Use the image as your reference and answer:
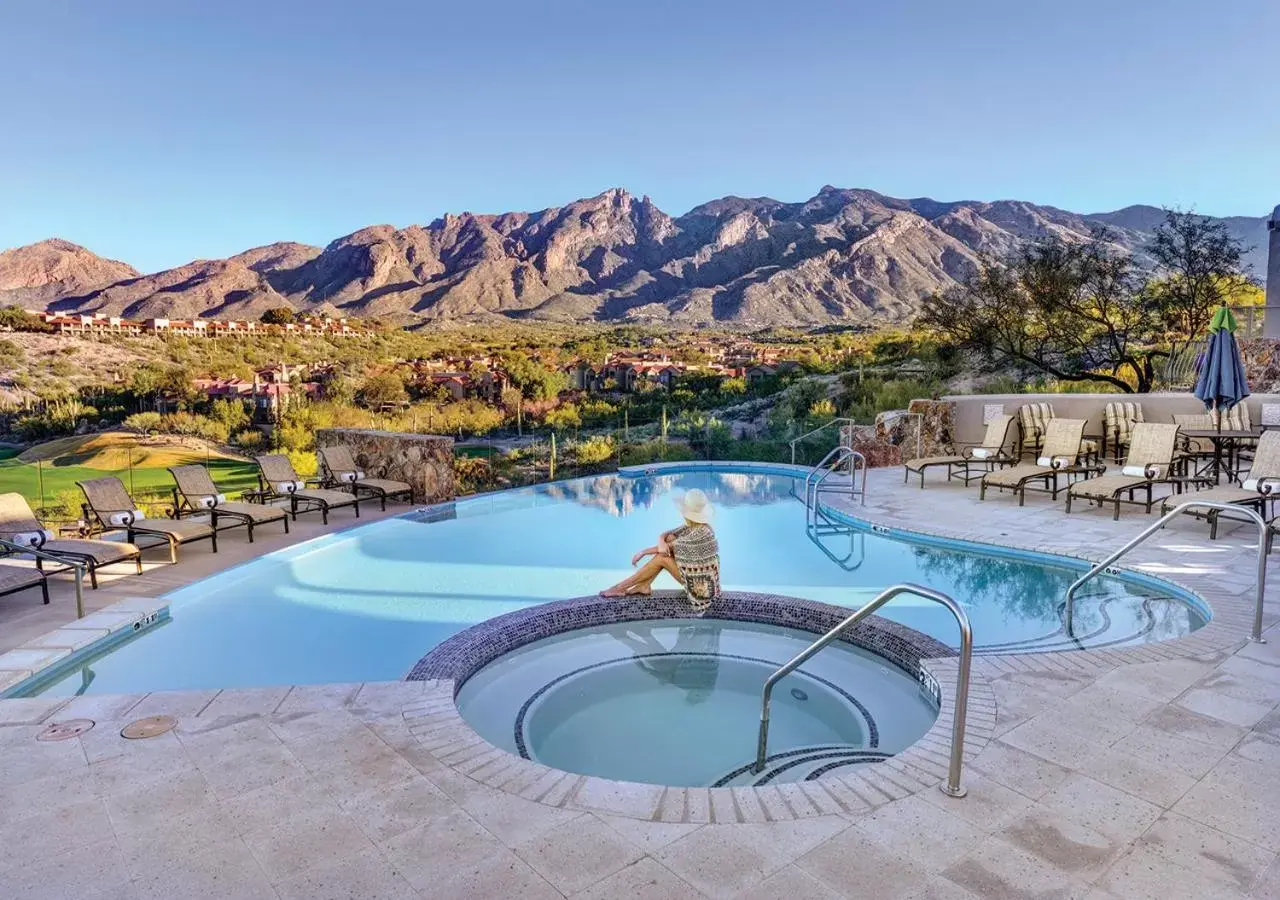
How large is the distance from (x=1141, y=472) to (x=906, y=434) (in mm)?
4125

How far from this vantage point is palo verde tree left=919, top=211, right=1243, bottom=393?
17.9m

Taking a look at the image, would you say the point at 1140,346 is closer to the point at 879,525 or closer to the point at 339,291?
the point at 879,525

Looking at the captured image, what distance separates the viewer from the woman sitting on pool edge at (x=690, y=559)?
5366 millimetres

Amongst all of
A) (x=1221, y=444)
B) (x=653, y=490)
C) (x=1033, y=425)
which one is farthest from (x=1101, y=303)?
(x=653, y=490)

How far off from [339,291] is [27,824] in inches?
1557

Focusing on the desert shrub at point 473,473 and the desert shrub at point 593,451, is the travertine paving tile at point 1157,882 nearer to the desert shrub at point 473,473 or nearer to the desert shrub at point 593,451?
the desert shrub at point 473,473

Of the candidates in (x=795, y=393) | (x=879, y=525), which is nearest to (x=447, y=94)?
(x=795, y=393)

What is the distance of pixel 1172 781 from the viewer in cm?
275

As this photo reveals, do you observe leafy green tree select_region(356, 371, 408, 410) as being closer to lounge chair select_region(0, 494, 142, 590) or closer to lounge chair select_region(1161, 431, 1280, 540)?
lounge chair select_region(0, 494, 142, 590)

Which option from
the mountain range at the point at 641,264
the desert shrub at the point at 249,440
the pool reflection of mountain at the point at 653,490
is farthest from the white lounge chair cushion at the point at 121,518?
the mountain range at the point at 641,264

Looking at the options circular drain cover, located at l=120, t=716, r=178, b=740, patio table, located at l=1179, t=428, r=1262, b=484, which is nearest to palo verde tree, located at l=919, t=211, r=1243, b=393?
patio table, located at l=1179, t=428, r=1262, b=484

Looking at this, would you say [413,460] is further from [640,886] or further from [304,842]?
[640,886]

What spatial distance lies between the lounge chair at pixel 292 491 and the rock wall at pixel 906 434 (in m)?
7.50

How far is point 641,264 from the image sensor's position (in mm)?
51750
